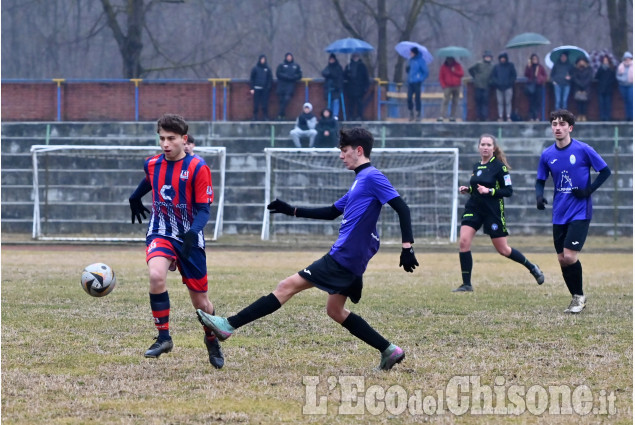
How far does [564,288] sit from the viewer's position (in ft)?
43.6

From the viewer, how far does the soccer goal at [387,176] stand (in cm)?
2444

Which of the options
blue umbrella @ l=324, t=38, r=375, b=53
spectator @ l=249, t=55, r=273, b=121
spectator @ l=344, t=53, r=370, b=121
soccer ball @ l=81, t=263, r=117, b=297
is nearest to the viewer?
soccer ball @ l=81, t=263, r=117, b=297

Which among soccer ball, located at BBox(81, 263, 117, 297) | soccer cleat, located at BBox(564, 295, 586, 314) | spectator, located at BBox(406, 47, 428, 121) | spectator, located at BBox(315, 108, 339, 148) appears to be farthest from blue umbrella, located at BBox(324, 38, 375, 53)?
soccer ball, located at BBox(81, 263, 117, 297)

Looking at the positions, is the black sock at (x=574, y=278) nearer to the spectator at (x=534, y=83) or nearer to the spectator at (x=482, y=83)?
the spectator at (x=482, y=83)

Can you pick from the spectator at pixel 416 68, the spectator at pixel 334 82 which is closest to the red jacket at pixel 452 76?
the spectator at pixel 416 68

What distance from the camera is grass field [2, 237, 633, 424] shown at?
6.22m

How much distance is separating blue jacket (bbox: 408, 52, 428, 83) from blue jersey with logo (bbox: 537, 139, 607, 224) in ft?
54.9

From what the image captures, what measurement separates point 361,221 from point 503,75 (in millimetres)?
20547

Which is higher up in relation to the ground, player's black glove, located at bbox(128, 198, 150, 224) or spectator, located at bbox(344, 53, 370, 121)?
spectator, located at bbox(344, 53, 370, 121)

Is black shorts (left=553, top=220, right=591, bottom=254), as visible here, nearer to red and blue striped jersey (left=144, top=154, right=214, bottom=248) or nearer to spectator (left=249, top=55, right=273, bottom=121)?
red and blue striped jersey (left=144, top=154, right=214, bottom=248)

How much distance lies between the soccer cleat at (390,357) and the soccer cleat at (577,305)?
12.1 feet

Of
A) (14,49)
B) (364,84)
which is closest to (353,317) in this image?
(364,84)

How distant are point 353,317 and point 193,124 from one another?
20.8 metres

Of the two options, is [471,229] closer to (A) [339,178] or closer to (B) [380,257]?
(B) [380,257]
